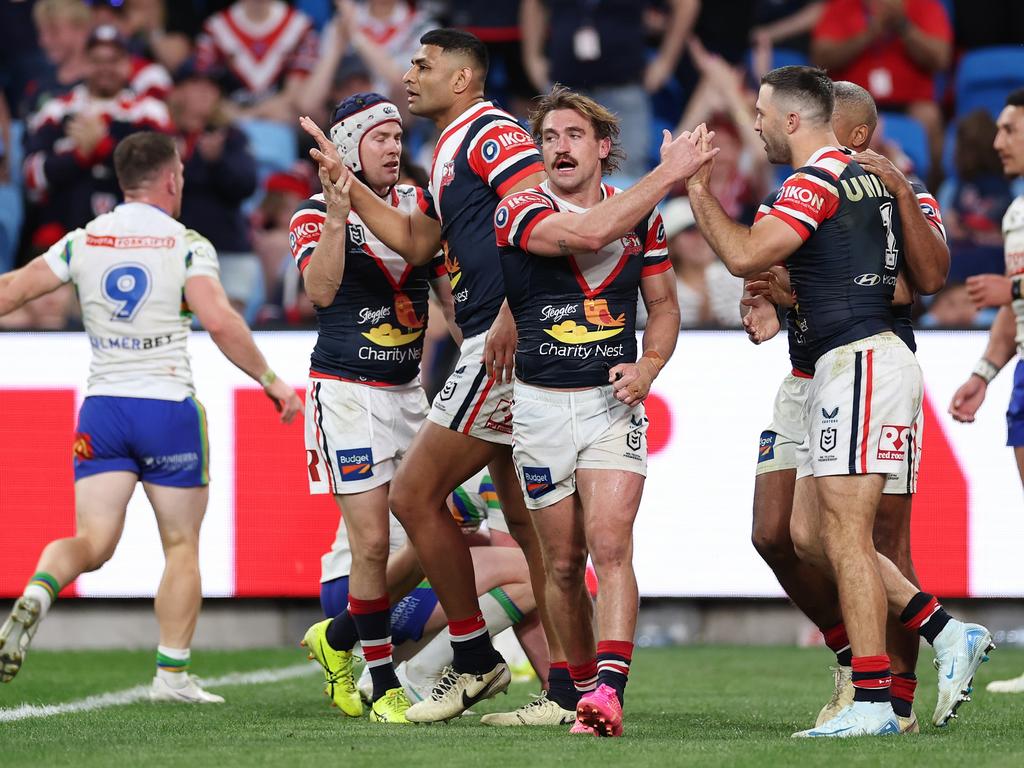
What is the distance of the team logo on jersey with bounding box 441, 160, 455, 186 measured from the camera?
641 centimetres

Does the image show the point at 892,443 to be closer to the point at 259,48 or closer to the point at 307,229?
the point at 307,229

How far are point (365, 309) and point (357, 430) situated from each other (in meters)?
0.53

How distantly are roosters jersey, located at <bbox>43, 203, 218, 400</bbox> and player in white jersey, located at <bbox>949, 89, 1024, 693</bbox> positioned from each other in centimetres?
388

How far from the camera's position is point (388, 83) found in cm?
1366

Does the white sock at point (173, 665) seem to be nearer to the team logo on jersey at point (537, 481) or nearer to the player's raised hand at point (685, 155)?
the team logo on jersey at point (537, 481)

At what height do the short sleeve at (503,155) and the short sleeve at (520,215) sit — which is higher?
the short sleeve at (503,155)

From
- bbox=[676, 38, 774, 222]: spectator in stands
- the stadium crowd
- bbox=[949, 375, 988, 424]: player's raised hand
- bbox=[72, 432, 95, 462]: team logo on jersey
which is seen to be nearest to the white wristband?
bbox=[949, 375, 988, 424]: player's raised hand

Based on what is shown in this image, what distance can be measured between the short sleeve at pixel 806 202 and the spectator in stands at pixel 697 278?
17.2 feet

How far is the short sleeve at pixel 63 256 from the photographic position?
7.81 meters

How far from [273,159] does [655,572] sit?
5804mm

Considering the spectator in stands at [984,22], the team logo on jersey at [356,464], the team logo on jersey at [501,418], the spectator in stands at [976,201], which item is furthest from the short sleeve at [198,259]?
the spectator in stands at [984,22]

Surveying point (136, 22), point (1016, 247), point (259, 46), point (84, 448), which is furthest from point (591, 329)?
point (136, 22)

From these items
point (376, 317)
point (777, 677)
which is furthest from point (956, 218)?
point (376, 317)

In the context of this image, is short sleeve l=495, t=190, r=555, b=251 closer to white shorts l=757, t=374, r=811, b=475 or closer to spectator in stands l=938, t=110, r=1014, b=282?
white shorts l=757, t=374, r=811, b=475
